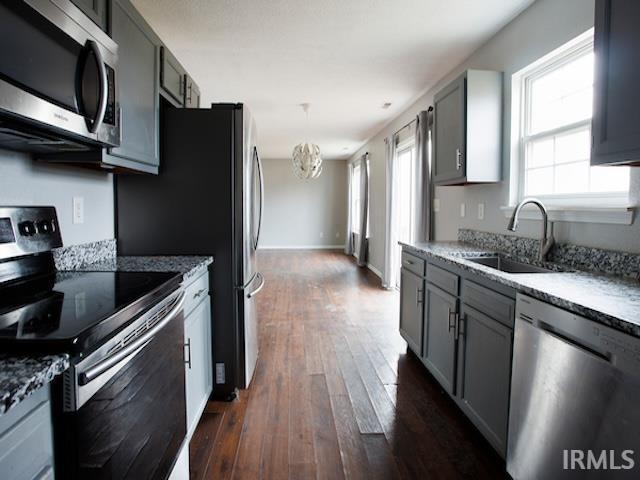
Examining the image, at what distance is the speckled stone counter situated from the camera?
0.66 metres

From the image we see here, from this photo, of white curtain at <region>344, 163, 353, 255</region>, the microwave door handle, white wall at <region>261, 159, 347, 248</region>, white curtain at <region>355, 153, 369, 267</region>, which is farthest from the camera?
white wall at <region>261, 159, 347, 248</region>

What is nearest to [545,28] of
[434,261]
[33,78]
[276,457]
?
[434,261]

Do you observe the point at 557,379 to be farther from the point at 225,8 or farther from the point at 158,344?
the point at 225,8

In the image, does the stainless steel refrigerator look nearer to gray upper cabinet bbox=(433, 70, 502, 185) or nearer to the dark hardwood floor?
the dark hardwood floor

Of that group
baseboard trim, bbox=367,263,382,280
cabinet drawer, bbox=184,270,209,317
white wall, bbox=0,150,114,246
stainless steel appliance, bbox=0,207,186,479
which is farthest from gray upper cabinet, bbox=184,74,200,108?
baseboard trim, bbox=367,263,382,280

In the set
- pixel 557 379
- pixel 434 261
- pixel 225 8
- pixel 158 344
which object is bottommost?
pixel 557 379

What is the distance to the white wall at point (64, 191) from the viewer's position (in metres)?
1.47

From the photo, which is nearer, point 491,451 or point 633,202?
point 633,202

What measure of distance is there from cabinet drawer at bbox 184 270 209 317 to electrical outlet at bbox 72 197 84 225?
0.63m

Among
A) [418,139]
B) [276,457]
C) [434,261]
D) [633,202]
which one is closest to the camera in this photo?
[633,202]

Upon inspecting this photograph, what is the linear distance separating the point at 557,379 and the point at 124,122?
203 centimetres

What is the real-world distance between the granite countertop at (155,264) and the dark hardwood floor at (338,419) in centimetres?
90

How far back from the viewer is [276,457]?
1870 millimetres

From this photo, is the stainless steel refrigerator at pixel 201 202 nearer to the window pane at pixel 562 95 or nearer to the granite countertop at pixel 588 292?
the granite countertop at pixel 588 292
